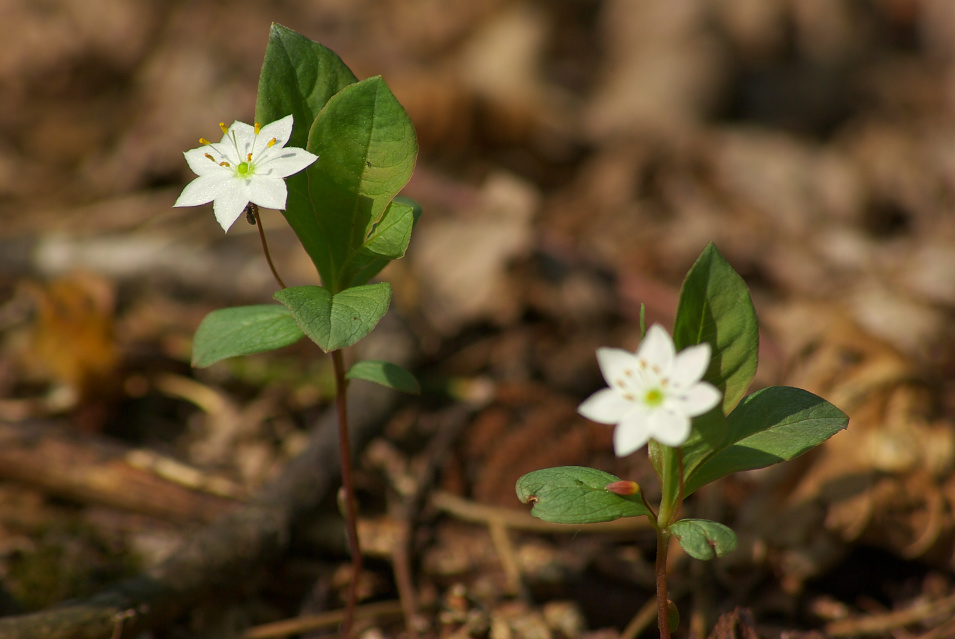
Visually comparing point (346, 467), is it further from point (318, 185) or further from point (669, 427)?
point (669, 427)

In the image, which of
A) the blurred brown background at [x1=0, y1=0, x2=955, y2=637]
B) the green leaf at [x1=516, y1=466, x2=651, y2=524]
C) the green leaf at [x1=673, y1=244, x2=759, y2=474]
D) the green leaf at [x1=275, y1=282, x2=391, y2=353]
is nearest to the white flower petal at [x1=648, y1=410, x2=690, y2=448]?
the green leaf at [x1=673, y1=244, x2=759, y2=474]

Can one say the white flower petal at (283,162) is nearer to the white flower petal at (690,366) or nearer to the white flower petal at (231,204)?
the white flower petal at (231,204)

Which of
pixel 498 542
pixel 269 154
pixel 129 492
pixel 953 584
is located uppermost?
pixel 269 154

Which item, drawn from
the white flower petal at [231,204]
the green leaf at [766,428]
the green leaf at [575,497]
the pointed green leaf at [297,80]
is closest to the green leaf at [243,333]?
the white flower petal at [231,204]

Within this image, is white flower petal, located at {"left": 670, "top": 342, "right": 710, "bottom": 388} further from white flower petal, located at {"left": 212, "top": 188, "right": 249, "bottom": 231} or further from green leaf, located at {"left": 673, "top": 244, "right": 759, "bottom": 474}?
white flower petal, located at {"left": 212, "top": 188, "right": 249, "bottom": 231}

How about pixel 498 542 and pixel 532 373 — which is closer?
pixel 498 542

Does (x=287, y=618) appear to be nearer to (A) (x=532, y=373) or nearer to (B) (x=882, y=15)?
(A) (x=532, y=373)

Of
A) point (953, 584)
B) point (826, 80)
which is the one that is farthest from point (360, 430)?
point (826, 80)
